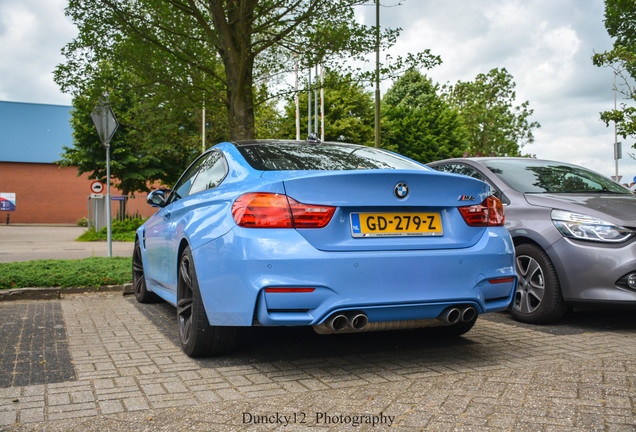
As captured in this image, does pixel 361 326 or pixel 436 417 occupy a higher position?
pixel 361 326

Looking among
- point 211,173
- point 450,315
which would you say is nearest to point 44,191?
point 211,173

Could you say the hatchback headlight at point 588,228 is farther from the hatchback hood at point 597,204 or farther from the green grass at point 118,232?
the green grass at point 118,232

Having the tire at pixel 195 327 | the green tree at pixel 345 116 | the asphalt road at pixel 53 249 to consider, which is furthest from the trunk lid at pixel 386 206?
the green tree at pixel 345 116

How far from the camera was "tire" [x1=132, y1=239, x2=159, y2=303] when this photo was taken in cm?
660

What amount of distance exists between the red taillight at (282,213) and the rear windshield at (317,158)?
0.45 metres

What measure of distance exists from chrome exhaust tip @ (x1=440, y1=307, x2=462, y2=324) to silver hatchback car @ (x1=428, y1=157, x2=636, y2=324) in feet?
6.13

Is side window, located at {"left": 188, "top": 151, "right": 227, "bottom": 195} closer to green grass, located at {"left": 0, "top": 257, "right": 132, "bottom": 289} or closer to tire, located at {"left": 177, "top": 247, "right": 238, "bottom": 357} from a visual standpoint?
tire, located at {"left": 177, "top": 247, "right": 238, "bottom": 357}

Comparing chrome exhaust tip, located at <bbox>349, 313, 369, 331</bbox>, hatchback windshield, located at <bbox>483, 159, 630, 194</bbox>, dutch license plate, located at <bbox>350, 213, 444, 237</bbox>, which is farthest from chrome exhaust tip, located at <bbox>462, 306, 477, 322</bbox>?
hatchback windshield, located at <bbox>483, 159, 630, 194</bbox>

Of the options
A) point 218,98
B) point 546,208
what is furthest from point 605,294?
point 218,98

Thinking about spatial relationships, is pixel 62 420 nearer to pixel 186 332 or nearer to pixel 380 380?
pixel 186 332

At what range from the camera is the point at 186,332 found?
415 centimetres

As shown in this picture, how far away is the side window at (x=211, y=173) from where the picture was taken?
14.1 ft

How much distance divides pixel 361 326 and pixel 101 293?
507cm

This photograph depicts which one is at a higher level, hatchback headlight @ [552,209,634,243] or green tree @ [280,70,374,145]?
green tree @ [280,70,374,145]
